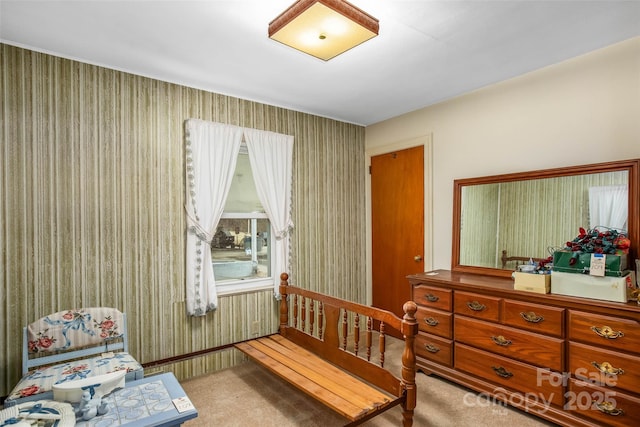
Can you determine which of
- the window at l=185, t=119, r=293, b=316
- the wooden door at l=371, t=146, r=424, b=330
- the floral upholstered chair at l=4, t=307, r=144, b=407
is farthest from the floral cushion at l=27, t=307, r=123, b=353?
the wooden door at l=371, t=146, r=424, b=330

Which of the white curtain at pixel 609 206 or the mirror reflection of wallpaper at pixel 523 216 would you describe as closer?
the white curtain at pixel 609 206

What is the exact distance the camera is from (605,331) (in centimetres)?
216

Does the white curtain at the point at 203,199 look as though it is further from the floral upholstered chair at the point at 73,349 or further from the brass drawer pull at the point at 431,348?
the brass drawer pull at the point at 431,348

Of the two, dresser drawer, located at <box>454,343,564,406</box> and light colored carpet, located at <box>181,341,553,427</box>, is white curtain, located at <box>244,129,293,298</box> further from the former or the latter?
dresser drawer, located at <box>454,343,564,406</box>

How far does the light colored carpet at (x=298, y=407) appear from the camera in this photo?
245cm

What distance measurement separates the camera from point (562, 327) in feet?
7.65

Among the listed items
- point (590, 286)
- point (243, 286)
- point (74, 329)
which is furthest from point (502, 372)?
point (74, 329)

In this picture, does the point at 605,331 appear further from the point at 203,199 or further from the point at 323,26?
the point at 203,199

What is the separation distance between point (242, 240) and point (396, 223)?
178 cm

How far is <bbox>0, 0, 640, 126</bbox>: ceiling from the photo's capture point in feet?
6.65

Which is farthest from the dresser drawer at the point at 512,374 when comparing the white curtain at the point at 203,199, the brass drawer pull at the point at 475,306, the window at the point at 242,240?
the white curtain at the point at 203,199

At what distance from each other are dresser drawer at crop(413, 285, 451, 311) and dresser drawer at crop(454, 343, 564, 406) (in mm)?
341

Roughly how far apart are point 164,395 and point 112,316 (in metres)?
0.98

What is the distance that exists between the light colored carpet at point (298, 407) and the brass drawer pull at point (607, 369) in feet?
1.92
